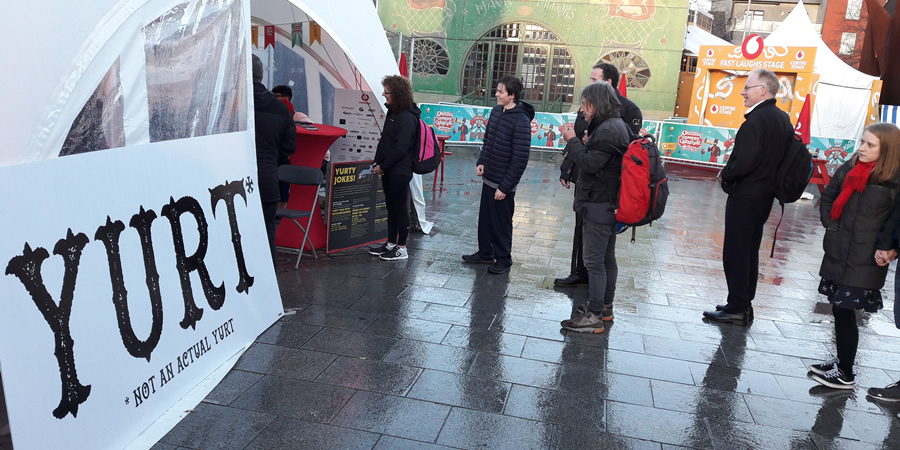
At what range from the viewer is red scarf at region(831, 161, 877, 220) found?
3994mm

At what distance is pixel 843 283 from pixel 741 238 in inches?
44.1

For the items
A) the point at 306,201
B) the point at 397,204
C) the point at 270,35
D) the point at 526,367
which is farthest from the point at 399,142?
the point at 270,35

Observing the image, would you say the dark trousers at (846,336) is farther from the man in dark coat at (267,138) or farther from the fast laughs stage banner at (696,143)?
the fast laughs stage banner at (696,143)

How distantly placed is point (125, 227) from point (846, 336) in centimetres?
415

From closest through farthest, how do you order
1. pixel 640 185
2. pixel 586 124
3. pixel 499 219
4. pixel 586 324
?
Result: pixel 640 185
pixel 586 324
pixel 586 124
pixel 499 219

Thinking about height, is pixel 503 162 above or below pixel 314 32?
below

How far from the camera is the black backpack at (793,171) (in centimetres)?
489

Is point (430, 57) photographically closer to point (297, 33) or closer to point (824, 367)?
point (297, 33)

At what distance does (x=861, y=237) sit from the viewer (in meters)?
4.03

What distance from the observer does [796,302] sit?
6.11 m

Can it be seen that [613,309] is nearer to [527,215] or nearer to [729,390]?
[729,390]

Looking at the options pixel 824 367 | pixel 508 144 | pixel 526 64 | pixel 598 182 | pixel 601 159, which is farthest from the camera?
pixel 526 64

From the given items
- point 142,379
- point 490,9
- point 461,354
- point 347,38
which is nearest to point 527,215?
point 347,38

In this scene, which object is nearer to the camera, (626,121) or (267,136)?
(267,136)
